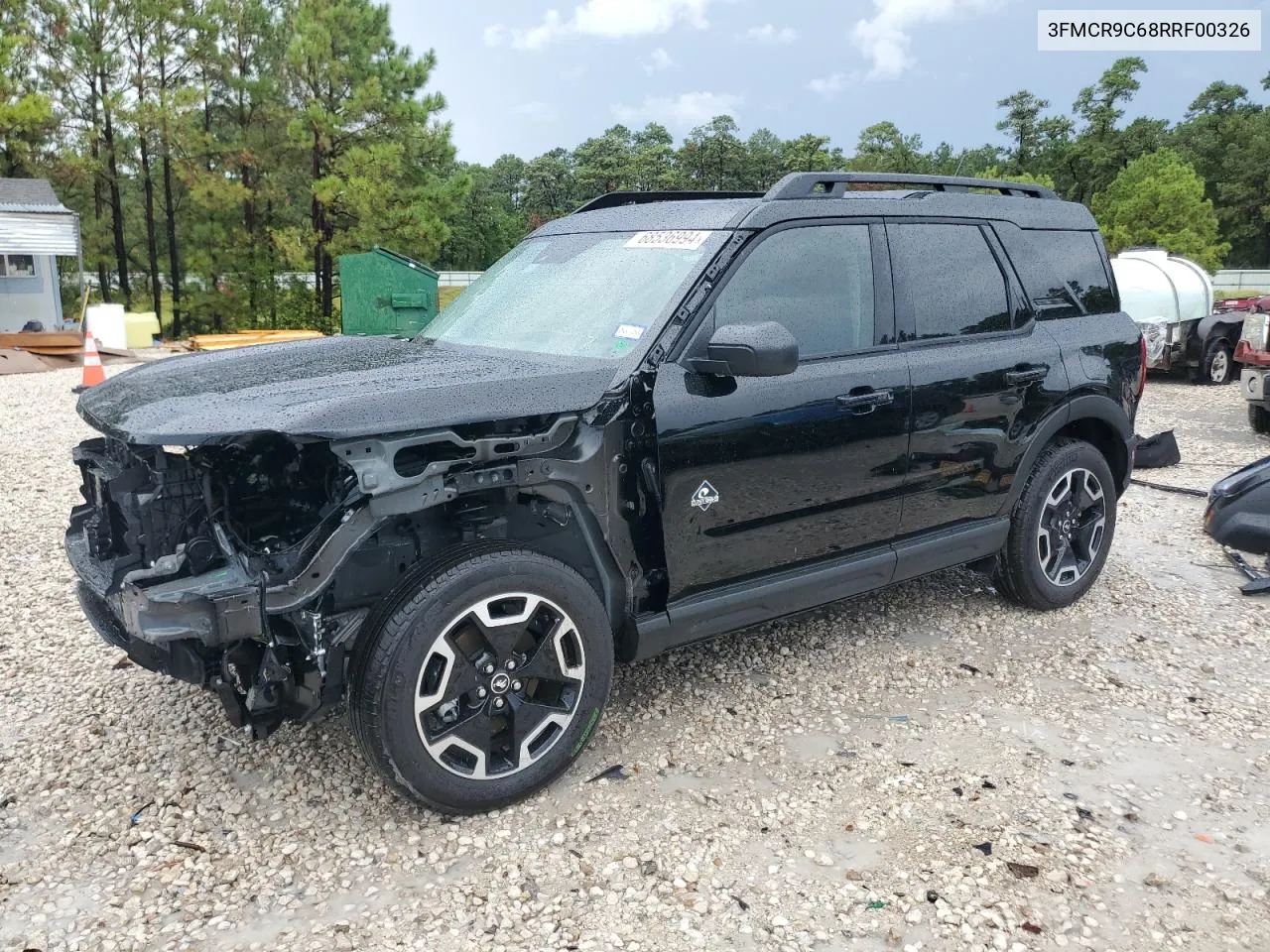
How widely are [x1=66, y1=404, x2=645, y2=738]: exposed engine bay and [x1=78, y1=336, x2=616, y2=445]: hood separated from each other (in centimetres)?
7

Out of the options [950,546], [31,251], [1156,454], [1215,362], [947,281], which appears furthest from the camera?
[31,251]

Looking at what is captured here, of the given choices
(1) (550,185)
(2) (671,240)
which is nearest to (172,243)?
(2) (671,240)

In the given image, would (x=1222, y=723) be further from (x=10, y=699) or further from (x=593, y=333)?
(x=10, y=699)

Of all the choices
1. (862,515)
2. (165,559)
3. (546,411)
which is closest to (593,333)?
(546,411)

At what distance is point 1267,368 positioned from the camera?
9.31m

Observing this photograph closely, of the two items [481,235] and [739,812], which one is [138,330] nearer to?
[739,812]

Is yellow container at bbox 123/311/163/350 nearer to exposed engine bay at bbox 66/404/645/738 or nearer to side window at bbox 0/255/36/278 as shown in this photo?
side window at bbox 0/255/36/278

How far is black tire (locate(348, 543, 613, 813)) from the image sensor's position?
2803 mm

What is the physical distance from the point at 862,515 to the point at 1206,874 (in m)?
1.66

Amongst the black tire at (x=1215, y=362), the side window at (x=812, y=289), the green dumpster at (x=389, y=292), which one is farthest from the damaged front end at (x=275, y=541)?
the black tire at (x=1215, y=362)

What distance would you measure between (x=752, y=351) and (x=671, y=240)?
0.77 m

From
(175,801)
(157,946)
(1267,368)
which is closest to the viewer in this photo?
(157,946)

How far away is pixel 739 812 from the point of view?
10.2 ft

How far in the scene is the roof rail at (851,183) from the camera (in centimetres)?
366
